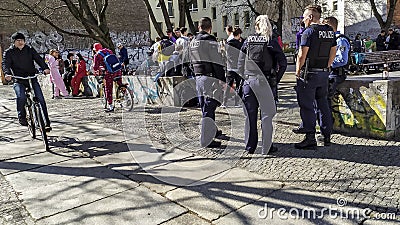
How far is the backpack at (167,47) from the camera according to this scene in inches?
429

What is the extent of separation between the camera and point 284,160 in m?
5.10

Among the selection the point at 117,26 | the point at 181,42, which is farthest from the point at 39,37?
the point at 181,42

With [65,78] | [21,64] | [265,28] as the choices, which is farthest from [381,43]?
[21,64]

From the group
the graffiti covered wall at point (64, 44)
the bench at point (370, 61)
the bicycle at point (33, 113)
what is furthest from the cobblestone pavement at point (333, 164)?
the graffiti covered wall at point (64, 44)

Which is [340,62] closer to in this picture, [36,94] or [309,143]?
[309,143]

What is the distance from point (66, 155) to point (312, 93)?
3.90 m

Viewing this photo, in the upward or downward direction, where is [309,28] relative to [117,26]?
downward

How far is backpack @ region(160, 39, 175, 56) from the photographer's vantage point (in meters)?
10.9

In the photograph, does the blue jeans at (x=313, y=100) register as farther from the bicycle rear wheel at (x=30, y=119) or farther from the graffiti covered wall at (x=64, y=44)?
the graffiti covered wall at (x=64, y=44)

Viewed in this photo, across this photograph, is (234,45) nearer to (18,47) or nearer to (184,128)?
(184,128)

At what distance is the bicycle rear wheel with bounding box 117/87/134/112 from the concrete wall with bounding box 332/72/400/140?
5.37 metres

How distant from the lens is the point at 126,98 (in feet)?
31.9

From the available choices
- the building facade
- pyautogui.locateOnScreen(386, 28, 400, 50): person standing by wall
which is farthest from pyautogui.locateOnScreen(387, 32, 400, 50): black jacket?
the building facade

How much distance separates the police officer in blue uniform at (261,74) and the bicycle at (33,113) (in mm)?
3438
